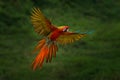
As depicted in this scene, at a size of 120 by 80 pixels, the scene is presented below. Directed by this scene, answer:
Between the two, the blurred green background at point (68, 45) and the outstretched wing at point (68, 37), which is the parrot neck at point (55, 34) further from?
the blurred green background at point (68, 45)

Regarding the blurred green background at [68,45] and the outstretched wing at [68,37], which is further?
the blurred green background at [68,45]

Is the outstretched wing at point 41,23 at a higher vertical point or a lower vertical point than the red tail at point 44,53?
higher

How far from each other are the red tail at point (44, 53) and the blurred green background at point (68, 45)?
3.10 ft

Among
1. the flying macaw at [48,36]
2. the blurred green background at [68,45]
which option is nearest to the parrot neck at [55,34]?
the flying macaw at [48,36]

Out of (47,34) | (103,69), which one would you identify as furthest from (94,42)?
(47,34)

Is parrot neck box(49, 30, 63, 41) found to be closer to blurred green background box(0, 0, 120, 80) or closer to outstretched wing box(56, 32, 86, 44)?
outstretched wing box(56, 32, 86, 44)

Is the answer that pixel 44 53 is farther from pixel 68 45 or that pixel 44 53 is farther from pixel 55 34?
pixel 68 45

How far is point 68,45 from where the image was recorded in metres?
2.96

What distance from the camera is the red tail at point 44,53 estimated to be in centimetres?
138

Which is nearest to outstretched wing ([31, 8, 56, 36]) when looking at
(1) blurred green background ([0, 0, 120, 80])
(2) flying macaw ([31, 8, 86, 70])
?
(2) flying macaw ([31, 8, 86, 70])

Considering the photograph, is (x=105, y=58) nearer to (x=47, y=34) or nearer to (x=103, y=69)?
(x=103, y=69)

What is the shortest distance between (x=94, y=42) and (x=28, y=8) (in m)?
0.74

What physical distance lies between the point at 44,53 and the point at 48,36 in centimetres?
9

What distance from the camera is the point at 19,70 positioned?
2518mm
